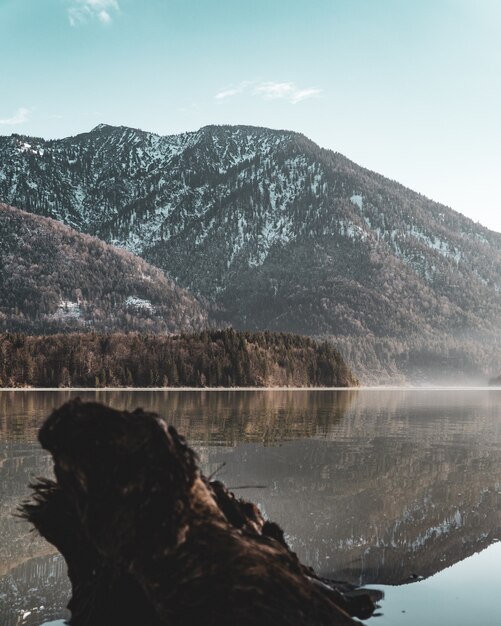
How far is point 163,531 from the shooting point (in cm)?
921

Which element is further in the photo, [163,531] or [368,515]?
[368,515]

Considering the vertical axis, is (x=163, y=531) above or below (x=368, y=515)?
above

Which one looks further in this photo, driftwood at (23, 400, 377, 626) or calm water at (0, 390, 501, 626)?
calm water at (0, 390, 501, 626)

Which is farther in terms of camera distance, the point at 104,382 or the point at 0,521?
the point at 104,382

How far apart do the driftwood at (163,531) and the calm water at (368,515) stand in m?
4.06

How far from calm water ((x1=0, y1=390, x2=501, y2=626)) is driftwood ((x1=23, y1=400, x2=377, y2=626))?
4.06m

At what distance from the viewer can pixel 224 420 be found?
2436 inches

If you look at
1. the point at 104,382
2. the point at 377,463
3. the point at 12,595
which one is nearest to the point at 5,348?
the point at 104,382

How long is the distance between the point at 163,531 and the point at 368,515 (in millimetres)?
13188

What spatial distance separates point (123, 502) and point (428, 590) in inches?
316

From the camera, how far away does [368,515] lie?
21.2m

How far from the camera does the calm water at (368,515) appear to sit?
14.1 metres

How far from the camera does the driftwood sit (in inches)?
358

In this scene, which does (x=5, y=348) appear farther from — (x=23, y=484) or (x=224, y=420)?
(x=23, y=484)
